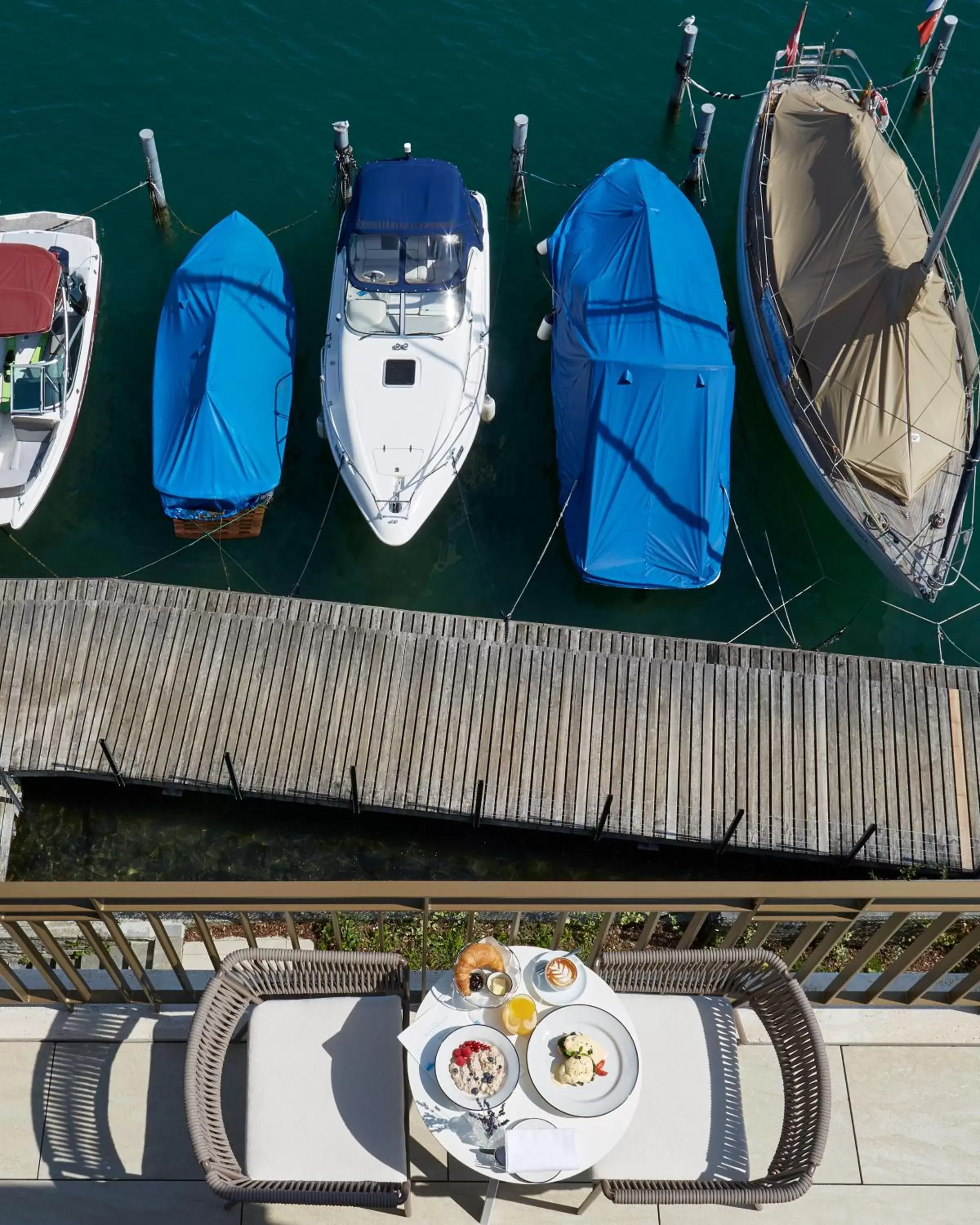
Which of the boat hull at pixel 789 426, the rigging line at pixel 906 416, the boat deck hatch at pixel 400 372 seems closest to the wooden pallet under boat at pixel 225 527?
the boat deck hatch at pixel 400 372

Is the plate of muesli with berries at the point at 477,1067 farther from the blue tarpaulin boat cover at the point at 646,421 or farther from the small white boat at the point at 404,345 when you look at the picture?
the small white boat at the point at 404,345

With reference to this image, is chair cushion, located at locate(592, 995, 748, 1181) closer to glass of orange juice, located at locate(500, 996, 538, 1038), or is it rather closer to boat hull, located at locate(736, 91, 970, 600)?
glass of orange juice, located at locate(500, 996, 538, 1038)

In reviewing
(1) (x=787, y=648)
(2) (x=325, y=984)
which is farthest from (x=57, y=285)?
(2) (x=325, y=984)

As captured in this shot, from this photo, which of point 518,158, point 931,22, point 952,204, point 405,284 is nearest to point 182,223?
point 405,284

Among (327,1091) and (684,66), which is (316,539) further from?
(684,66)

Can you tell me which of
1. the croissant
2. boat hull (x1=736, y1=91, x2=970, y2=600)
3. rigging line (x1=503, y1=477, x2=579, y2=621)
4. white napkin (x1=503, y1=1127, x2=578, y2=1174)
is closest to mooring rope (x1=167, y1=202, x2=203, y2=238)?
rigging line (x1=503, y1=477, x2=579, y2=621)
